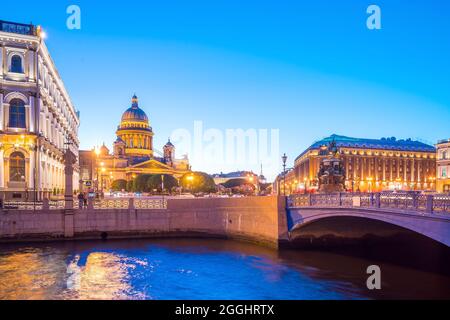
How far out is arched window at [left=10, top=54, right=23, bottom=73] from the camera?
49656 mm

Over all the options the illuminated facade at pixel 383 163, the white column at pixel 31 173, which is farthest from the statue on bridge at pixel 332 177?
the illuminated facade at pixel 383 163

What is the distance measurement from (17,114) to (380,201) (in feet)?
135

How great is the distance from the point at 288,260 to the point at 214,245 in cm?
888

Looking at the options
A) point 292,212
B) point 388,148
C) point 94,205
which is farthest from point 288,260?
point 388,148

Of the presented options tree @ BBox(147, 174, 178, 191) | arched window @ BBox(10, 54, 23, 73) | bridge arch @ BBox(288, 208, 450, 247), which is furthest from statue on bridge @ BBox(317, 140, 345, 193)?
tree @ BBox(147, 174, 178, 191)

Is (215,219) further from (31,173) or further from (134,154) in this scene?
(134,154)

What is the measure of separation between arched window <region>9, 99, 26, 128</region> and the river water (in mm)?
18854

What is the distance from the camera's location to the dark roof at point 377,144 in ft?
431

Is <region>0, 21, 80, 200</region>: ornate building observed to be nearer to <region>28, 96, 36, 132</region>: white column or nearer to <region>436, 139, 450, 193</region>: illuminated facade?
<region>28, 96, 36, 132</region>: white column

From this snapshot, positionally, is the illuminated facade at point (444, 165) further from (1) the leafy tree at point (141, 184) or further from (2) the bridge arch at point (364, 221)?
(2) the bridge arch at point (364, 221)

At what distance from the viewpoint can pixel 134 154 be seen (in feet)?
559

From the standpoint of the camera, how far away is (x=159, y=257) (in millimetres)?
31328

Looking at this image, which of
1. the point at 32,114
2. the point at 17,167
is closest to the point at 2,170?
the point at 17,167
